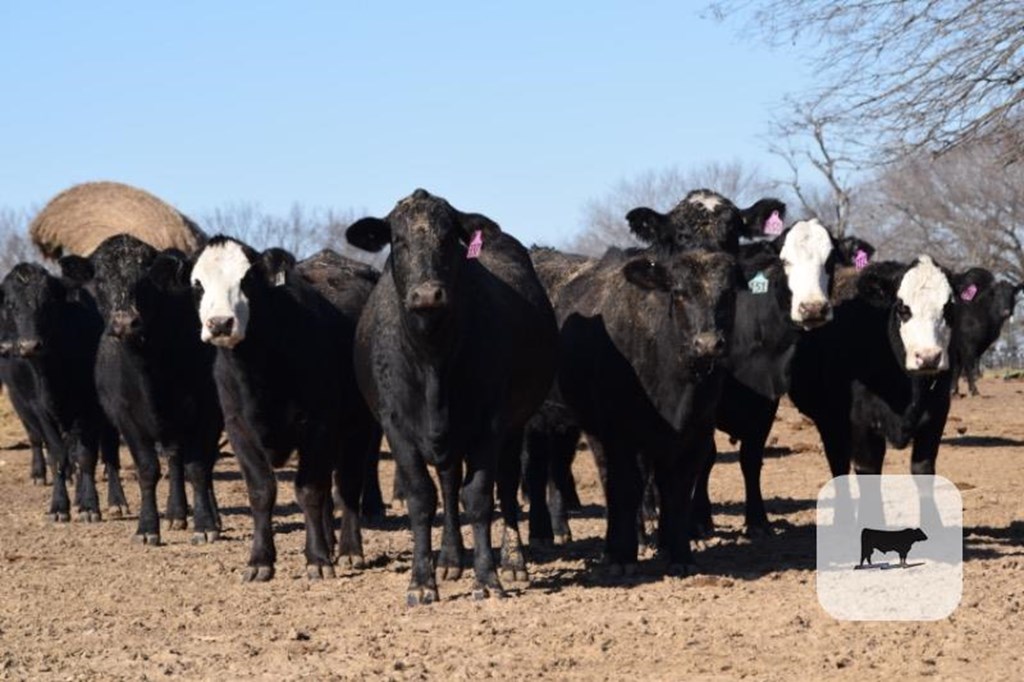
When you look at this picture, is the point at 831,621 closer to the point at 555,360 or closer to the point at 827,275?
the point at 555,360

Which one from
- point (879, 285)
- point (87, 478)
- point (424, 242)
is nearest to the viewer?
point (424, 242)

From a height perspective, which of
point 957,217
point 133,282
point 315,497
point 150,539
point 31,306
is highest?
point 957,217

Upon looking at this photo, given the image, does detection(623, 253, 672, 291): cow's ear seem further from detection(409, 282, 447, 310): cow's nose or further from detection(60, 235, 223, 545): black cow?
detection(60, 235, 223, 545): black cow

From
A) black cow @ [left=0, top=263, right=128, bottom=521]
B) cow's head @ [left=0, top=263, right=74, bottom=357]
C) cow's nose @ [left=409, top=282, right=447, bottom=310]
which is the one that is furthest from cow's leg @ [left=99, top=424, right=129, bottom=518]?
cow's nose @ [left=409, top=282, right=447, bottom=310]

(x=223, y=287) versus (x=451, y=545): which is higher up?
(x=223, y=287)

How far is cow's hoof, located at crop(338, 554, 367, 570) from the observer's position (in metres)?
11.2

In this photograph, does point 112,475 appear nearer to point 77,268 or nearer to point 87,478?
point 87,478

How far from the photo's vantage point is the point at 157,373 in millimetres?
12852

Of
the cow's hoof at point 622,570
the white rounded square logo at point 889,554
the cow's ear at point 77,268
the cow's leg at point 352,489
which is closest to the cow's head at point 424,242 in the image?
the cow's hoof at point 622,570

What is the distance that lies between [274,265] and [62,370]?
470cm

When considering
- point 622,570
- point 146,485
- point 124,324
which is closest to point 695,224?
point 622,570

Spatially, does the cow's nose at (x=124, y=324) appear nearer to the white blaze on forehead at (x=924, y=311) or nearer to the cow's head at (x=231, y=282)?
the cow's head at (x=231, y=282)

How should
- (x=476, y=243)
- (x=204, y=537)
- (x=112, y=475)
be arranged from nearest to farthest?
(x=476, y=243) < (x=204, y=537) < (x=112, y=475)

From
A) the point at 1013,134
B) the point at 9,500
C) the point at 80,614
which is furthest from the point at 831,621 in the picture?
the point at 9,500
